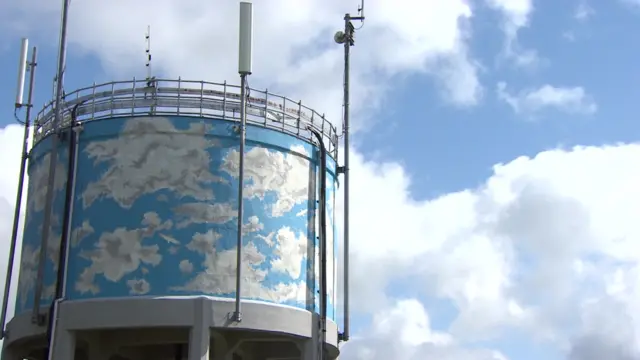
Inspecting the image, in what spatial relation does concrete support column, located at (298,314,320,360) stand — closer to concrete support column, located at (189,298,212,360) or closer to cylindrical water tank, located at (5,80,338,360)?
cylindrical water tank, located at (5,80,338,360)

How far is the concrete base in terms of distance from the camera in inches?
1230

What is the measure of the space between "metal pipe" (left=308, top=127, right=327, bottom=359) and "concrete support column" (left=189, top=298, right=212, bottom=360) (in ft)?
13.5

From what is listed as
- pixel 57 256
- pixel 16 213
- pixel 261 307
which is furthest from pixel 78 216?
pixel 261 307

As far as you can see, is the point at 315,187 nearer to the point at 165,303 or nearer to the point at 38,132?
the point at 165,303

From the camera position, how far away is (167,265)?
32.0 m

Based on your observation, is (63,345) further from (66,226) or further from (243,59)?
(243,59)

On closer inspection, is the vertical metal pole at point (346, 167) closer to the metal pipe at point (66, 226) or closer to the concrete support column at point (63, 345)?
the concrete support column at point (63, 345)

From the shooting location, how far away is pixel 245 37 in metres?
33.5

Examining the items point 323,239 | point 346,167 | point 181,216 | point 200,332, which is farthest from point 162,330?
point 346,167

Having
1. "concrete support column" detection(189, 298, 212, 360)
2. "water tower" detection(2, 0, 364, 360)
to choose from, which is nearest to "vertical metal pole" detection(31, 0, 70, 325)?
"water tower" detection(2, 0, 364, 360)

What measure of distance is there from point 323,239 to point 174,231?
5.40m

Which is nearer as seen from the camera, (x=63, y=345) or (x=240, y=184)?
(x=63, y=345)

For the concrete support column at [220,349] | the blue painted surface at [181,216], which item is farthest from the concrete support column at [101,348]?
the concrete support column at [220,349]

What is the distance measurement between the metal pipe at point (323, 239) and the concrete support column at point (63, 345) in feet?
25.2
